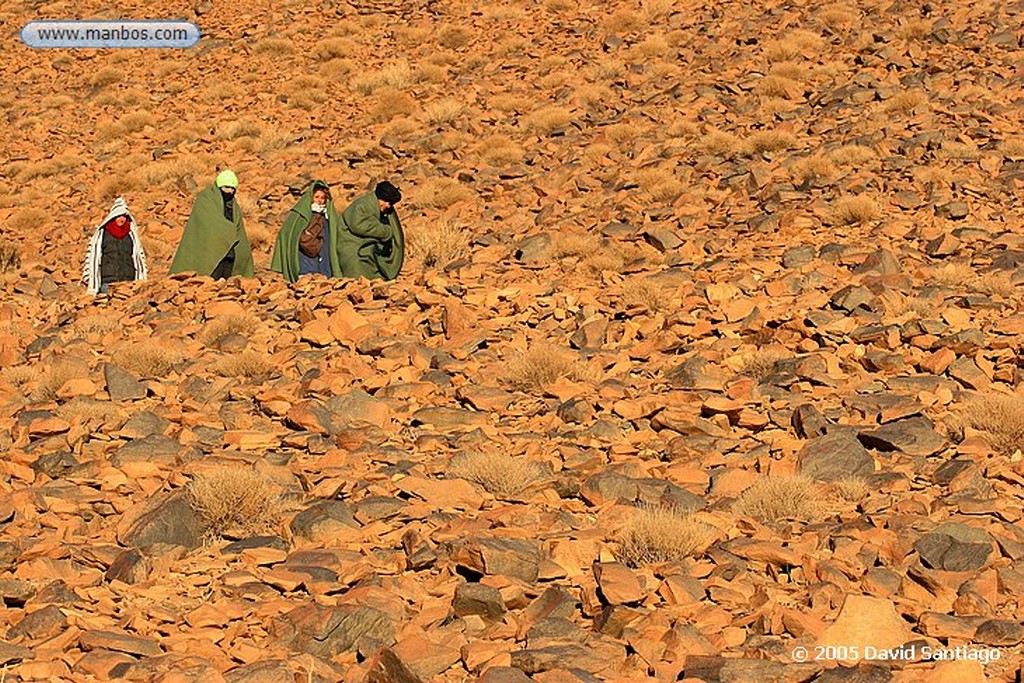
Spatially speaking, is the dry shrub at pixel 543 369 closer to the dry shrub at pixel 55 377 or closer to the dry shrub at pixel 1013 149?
the dry shrub at pixel 55 377

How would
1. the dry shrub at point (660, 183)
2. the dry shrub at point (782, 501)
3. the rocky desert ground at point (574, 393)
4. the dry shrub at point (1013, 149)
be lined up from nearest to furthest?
the rocky desert ground at point (574, 393)
the dry shrub at point (782, 501)
the dry shrub at point (1013, 149)
the dry shrub at point (660, 183)

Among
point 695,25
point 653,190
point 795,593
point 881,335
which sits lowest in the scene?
point 795,593

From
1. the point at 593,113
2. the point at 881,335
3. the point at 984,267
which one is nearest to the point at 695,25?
the point at 593,113

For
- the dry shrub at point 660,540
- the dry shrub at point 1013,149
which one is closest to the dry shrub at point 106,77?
the dry shrub at point 1013,149

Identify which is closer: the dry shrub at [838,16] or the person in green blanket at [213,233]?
the person in green blanket at [213,233]

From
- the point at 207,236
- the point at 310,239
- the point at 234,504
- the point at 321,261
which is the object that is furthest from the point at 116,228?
the point at 234,504

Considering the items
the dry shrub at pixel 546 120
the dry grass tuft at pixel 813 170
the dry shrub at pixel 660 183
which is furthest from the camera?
the dry shrub at pixel 546 120

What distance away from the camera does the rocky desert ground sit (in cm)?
561

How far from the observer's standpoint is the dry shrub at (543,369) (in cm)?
970

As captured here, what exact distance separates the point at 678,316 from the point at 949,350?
99.9 inches

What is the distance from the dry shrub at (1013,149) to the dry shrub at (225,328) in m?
10.2

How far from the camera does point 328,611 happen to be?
5680 mm

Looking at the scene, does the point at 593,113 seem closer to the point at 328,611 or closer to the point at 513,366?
the point at 513,366

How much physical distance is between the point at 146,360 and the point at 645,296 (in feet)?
15.7
